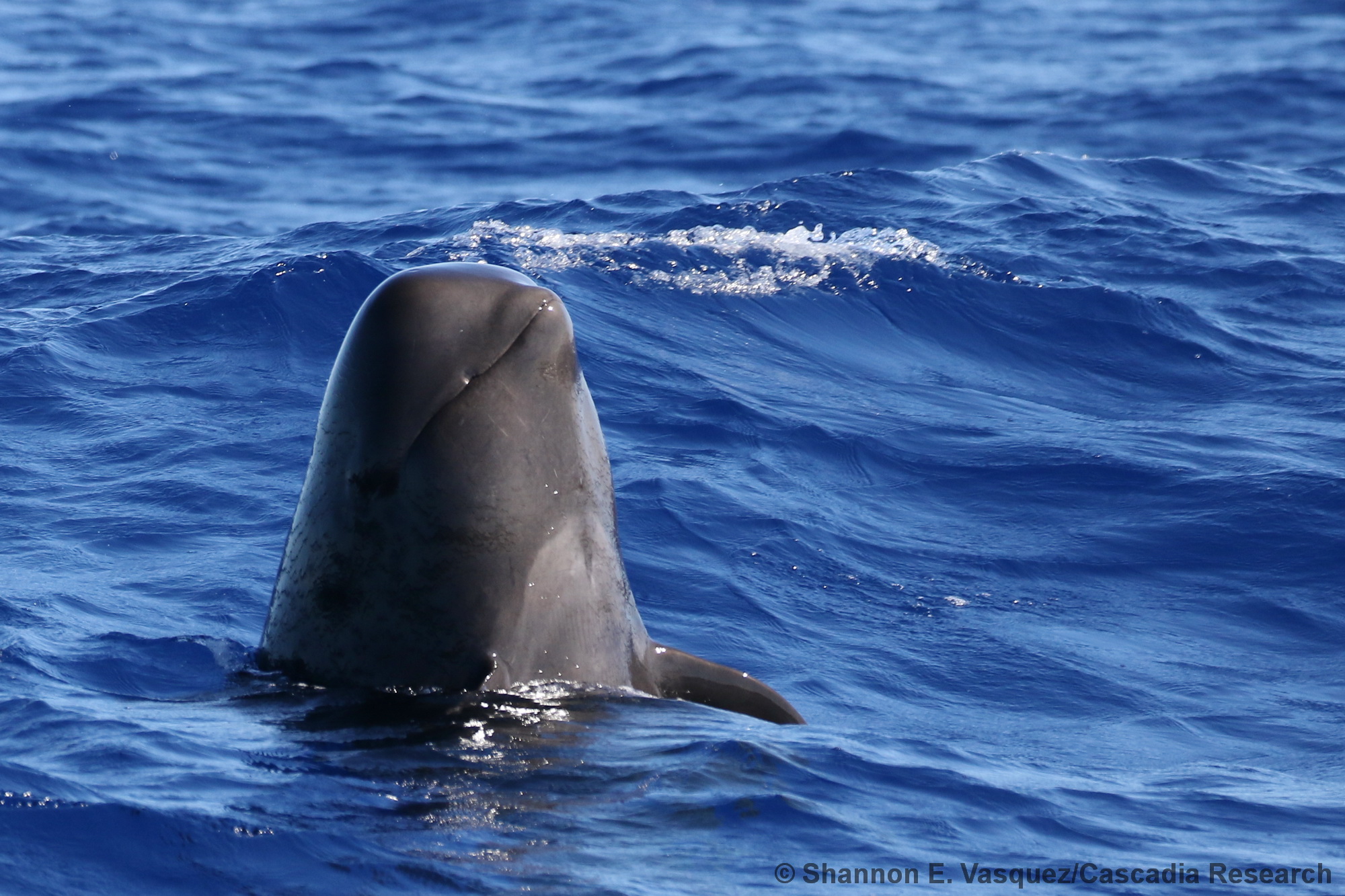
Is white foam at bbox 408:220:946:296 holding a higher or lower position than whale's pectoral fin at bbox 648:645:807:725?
higher

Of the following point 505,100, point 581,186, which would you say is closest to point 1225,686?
point 581,186

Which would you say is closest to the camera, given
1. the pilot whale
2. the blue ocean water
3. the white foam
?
the blue ocean water

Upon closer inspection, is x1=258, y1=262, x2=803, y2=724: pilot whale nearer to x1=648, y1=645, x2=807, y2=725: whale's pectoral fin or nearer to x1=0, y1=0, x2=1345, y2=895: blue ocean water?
x1=0, y1=0, x2=1345, y2=895: blue ocean water

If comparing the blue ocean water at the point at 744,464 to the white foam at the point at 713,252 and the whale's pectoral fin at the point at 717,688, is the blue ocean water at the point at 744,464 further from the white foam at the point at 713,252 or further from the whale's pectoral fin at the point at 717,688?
the whale's pectoral fin at the point at 717,688

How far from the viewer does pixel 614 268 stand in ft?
58.7

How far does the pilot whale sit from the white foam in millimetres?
10260

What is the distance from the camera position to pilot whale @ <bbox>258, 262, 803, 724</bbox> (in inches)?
277

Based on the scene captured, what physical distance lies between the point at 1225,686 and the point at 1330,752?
116 cm

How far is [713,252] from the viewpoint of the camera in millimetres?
18641

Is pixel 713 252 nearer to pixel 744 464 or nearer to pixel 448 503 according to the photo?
pixel 744 464

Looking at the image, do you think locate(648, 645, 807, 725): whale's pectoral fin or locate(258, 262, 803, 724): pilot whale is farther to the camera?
locate(648, 645, 807, 725): whale's pectoral fin

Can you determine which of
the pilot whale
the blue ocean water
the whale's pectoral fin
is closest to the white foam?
the blue ocean water

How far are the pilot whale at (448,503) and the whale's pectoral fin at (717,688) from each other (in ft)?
1.53

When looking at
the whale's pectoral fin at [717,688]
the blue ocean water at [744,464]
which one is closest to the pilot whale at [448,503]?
the blue ocean water at [744,464]
